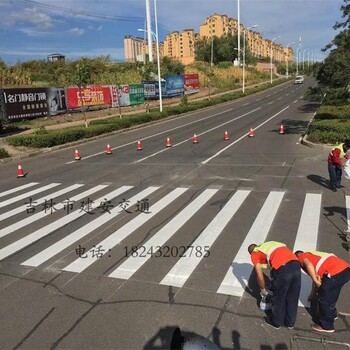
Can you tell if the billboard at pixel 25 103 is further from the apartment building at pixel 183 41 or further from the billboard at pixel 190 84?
the apartment building at pixel 183 41

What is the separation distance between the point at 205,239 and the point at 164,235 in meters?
0.96

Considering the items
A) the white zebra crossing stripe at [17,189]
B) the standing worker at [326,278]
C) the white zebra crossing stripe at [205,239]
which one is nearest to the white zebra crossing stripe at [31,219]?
the white zebra crossing stripe at [17,189]

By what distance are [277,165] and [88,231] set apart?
9.03 meters

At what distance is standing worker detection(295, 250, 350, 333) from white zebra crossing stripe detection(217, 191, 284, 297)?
1343mm

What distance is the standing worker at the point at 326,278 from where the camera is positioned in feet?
15.8

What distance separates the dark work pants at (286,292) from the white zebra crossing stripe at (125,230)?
3.69m

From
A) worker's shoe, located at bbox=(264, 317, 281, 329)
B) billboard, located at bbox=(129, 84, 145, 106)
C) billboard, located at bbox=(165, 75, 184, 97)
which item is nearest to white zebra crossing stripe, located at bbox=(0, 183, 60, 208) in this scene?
worker's shoe, located at bbox=(264, 317, 281, 329)

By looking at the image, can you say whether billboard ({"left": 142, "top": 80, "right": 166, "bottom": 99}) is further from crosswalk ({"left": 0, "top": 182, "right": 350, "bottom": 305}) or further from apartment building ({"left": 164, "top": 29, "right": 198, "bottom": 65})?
apartment building ({"left": 164, "top": 29, "right": 198, "bottom": 65})

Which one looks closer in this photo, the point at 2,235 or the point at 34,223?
the point at 2,235

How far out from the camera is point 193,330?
5.15 m

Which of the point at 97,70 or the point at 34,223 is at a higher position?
the point at 97,70

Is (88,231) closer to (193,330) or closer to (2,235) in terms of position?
(2,235)

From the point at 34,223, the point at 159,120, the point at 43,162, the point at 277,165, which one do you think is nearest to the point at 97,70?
the point at 159,120

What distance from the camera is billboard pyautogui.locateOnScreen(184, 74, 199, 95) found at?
2414 inches
